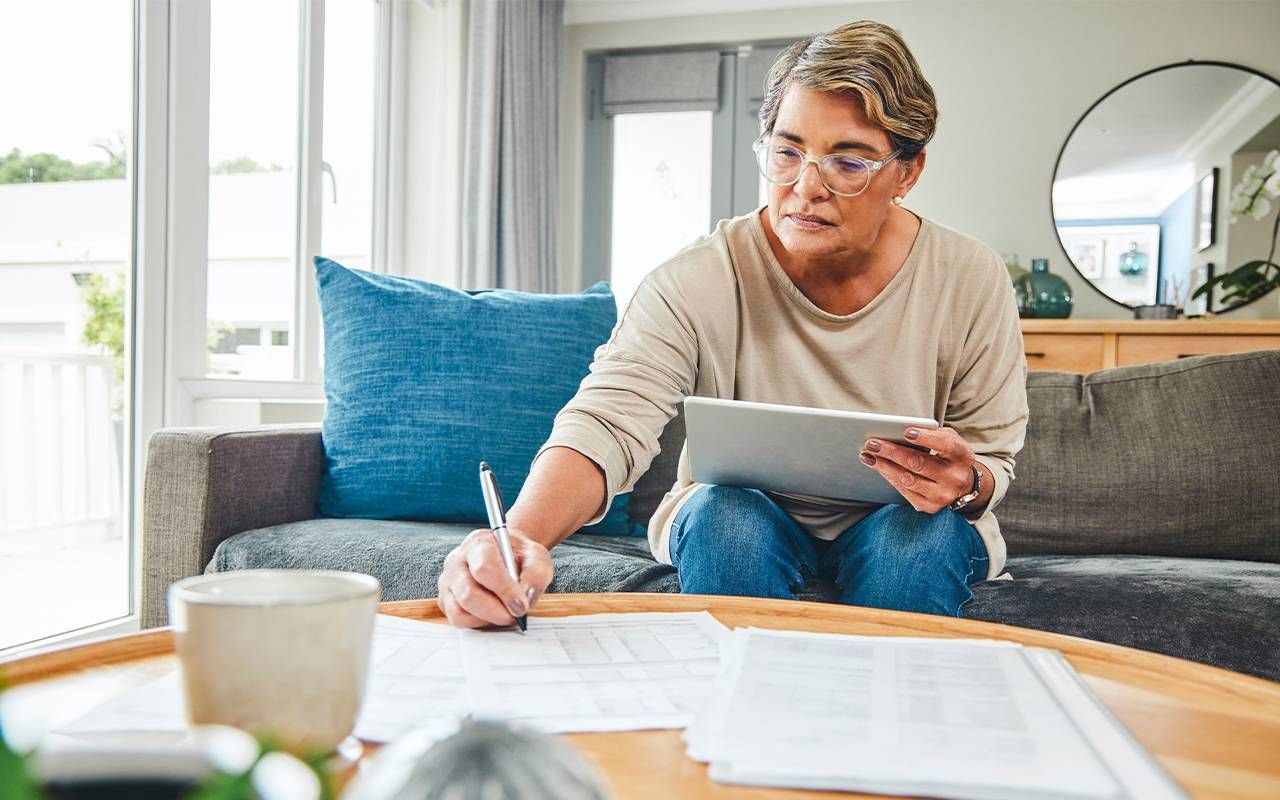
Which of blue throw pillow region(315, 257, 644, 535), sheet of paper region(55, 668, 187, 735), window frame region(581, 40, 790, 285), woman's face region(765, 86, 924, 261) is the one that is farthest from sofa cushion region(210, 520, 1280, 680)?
window frame region(581, 40, 790, 285)

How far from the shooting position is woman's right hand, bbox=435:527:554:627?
77 centimetres

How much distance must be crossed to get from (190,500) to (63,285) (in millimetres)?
806

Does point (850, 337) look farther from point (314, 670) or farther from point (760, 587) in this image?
point (314, 670)

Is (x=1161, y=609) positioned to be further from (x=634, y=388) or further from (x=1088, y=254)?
(x=1088, y=254)

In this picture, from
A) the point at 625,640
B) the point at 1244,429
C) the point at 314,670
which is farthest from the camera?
the point at 1244,429

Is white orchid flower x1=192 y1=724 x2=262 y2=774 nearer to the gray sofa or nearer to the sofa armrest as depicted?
the gray sofa

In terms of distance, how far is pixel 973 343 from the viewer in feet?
4.50

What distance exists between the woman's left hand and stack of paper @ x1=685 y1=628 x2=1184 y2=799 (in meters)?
0.38

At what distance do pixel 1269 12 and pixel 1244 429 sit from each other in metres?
2.93

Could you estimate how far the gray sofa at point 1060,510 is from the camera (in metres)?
1.44

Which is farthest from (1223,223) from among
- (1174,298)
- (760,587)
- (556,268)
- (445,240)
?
(760,587)

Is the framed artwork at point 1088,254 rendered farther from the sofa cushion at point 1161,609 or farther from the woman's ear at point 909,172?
the woman's ear at point 909,172

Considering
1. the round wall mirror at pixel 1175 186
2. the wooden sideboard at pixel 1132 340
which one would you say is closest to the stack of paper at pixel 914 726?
the wooden sideboard at pixel 1132 340

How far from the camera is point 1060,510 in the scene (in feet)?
5.69
